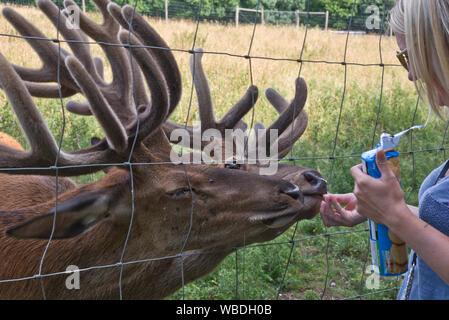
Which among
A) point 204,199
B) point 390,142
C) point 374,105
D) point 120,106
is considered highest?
point 390,142

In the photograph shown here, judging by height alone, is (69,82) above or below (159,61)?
below

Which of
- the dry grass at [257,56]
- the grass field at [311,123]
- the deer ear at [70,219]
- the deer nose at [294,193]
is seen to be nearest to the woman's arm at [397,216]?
the grass field at [311,123]

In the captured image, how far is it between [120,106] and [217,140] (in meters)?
0.78

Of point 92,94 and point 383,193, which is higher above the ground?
point 92,94

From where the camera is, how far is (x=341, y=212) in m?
2.29

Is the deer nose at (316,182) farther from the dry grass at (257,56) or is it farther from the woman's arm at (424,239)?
the dry grass at (257,56)

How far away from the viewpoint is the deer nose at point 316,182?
2883 millimetres

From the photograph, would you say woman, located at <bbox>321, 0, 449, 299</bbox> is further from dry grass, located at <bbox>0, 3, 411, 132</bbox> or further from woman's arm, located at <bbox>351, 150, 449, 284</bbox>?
dry grass, located at <bbox>0, 3, 411, 132</bbox>

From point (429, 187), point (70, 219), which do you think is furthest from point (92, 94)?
point (429, 187)

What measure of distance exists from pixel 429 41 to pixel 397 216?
1.78ft

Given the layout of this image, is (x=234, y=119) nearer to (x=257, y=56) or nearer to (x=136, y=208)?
(x=136, y=208)

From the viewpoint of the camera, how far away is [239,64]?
923 centimetres
